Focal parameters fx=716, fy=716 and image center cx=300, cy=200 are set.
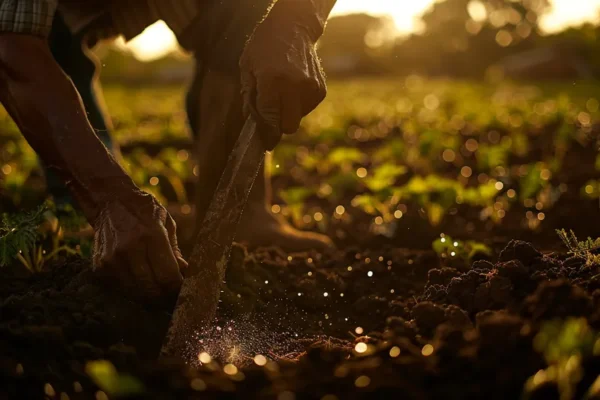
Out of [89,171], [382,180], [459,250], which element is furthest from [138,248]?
[382,180]

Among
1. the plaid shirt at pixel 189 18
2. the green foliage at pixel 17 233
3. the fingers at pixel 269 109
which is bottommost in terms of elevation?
the green foliage at pixel 17 233

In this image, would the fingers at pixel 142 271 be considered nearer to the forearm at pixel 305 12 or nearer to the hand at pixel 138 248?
the hand at pixel 138 248

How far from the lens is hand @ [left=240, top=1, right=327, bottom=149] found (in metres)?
2.12

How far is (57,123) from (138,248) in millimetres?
540

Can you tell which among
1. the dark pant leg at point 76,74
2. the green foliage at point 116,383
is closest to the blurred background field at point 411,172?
the dark pant leg at point 76,74

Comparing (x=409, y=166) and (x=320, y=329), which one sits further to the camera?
(x=409, y=166)

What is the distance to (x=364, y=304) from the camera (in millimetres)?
2486

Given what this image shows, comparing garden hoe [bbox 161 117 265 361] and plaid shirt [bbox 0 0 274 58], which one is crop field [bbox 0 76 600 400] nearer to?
garden hoe [bbox 161 117 265 361]

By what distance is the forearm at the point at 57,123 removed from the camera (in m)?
2.21

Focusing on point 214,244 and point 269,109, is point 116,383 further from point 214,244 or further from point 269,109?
point 269,109

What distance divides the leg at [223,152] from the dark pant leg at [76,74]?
2.15 feet

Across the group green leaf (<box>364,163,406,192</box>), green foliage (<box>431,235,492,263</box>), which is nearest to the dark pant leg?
green leaf (<box>364,163,406,192</box>)

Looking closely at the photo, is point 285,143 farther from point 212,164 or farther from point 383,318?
point 383,318

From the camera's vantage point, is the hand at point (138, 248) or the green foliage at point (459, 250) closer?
the hand at point (138, 248)
